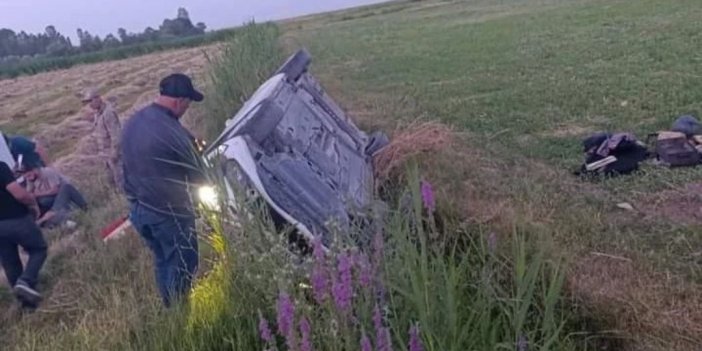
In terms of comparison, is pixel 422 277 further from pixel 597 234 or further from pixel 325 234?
pixel 597 234

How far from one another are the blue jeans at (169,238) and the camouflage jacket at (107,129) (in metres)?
4.50

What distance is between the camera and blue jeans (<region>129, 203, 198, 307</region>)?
546cm

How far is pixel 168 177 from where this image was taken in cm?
547

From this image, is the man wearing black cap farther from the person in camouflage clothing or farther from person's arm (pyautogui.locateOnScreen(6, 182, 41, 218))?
the person in camouflage clothing

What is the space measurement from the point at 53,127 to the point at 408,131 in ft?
49.3

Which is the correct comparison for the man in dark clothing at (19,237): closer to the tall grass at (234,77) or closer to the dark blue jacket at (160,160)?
the dark blue jacket at (160,160)

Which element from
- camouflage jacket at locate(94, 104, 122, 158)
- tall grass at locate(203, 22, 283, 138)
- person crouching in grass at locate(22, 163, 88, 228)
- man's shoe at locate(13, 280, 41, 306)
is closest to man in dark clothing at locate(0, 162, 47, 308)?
man's shoe at locate(13, 280, 41, 306)

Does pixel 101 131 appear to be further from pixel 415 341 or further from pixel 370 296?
pixel 415 341

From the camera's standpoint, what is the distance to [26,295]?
23.2 feet

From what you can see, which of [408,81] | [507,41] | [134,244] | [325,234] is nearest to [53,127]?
[408,81]

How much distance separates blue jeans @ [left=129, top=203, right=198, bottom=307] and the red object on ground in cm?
228

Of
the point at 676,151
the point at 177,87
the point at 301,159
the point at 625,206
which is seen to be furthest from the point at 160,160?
the point at 676,151

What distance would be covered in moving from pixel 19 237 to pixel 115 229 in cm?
101

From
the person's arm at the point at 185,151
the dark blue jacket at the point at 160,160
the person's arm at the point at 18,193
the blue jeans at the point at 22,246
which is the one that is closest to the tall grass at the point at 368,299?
the person's arm at the point at 185,151
